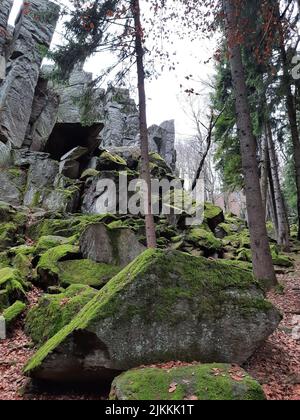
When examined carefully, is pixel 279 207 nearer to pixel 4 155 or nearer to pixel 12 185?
pixel 12 185

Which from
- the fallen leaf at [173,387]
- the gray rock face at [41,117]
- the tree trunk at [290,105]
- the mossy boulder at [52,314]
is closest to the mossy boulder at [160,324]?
the fallen leaf at [173,387]

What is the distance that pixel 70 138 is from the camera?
20438 millimetres

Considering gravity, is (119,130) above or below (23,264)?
above

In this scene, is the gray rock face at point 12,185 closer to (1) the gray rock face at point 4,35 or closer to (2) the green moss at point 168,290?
(1) the gray rock face at point 4,35

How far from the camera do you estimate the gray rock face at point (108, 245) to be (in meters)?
Answer: 9.34

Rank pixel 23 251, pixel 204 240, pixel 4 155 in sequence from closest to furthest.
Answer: pixel 23 251 < pixel 204 240 < pixel 4 155

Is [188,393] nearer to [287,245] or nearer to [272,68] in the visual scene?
[272,68]

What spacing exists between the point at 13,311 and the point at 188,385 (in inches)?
184

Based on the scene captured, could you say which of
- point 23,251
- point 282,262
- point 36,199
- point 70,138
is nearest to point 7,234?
point 23,251

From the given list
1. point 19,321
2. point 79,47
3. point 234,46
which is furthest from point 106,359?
point 79,47

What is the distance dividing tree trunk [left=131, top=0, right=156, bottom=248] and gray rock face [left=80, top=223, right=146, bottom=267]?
30.9 inches

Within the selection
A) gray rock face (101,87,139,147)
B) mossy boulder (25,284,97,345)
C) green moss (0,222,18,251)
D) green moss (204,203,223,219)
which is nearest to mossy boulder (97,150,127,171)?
green moss (204,203,223,219)

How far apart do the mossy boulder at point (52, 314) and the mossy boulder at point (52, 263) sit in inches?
66.5
